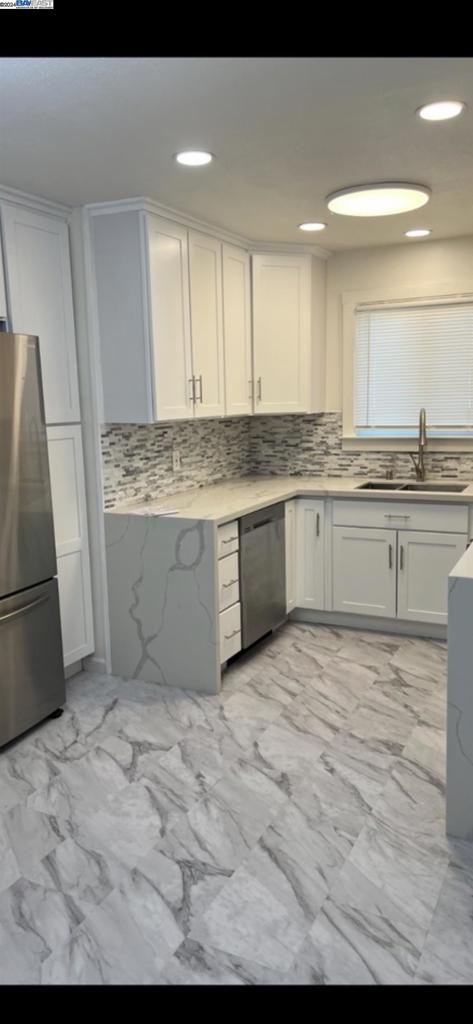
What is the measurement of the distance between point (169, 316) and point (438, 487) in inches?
77.5

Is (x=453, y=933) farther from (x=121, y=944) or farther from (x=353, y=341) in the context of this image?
(x=353, y=341)

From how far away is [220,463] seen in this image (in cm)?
464

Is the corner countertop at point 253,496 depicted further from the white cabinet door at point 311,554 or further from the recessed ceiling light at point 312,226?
the recessed ceiling light at point 312,226

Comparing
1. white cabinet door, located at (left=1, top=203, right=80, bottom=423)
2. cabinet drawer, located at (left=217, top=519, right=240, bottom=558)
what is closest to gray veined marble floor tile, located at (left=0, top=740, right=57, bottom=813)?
cabinet drawer, located at (left=217, top=519, right=240, bottom=558)

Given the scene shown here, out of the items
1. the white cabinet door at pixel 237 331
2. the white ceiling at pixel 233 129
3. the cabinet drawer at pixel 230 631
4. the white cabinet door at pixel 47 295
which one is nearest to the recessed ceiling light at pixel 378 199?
the white ceiling at pixel 233 129

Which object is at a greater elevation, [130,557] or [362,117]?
[362,117]

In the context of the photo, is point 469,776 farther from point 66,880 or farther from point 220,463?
point 220,463

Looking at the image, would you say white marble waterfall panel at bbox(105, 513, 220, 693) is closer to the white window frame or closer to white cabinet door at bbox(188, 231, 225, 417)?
white cabinet door at bbox(188, 231, 225, 417)

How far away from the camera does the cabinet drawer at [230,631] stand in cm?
339

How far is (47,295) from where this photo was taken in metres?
3.16

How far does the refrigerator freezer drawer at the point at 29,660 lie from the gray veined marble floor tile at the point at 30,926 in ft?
2.85

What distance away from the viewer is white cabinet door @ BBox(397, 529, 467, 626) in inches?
153
